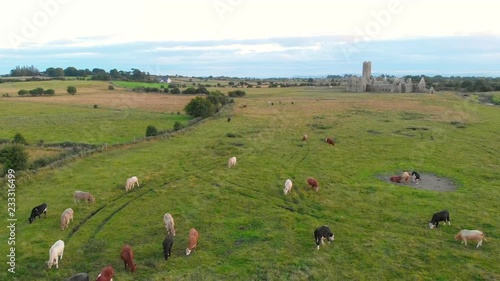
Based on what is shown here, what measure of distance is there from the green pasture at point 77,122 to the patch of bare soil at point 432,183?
32501 millimetres

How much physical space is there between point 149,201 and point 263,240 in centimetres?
856

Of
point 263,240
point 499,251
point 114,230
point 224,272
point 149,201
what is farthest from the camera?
point 149,201

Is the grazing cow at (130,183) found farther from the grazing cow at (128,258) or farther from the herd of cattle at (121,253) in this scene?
the grazing cow at (128,258)

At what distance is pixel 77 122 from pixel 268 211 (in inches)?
1913

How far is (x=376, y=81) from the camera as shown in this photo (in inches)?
5197

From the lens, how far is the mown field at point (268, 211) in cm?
1567

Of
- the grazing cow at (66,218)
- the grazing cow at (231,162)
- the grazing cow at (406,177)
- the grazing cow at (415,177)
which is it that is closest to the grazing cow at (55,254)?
the grazing cow at (66,218)

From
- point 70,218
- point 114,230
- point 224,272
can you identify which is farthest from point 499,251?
point 70,218

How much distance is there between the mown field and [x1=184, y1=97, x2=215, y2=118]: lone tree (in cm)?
2009

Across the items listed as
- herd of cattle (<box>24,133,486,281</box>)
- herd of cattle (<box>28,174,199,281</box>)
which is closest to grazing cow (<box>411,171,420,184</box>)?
herd of cattle (<box>24,133,486,281</box>)

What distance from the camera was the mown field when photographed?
51.4 feet

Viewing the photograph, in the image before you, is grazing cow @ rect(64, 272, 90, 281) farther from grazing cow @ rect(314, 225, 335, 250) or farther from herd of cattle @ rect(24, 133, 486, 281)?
grazing cow @ rect(314, 225, 335, 250)

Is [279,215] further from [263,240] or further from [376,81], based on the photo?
[376,81]

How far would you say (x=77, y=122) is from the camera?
199 ft
